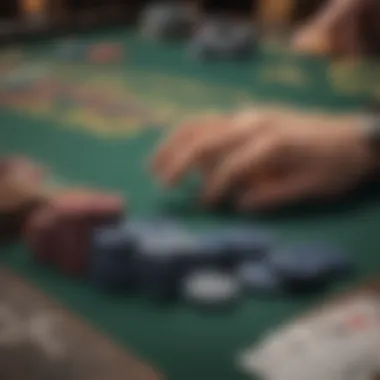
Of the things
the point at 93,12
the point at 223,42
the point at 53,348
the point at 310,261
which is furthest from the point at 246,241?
the point at 93,12

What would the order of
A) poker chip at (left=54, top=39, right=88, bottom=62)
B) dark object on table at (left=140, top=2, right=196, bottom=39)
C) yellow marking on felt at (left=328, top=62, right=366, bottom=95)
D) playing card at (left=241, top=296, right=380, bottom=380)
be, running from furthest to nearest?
1. dark object on table at (left=140, top=2, right=196, bottom=39)
2. poker chip at (left=54, top=39, right=88, bottom=62)
3. yellow marking on felt at (left=328, top=62, right=366, bottom=95)
4. playing card at (left=241, top=296, right=380, bottom=380)

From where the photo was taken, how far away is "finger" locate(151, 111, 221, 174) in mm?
723

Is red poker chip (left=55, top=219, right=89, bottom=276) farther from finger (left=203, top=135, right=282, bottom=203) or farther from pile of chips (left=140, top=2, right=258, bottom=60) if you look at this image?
pile of chips (left=140, top=2, right=258, bottom=60)

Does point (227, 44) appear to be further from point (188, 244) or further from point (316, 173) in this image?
point (188, 244)

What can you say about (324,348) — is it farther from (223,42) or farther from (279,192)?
(223,42)

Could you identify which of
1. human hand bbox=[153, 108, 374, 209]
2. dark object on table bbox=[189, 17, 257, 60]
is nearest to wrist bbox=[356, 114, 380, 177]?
human hand bbox=[153, 108, 374, 209]

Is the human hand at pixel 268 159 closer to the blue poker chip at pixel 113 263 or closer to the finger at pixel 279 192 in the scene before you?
the finger at pixel 279 192

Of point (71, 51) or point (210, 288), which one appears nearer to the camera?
point (210, 288)

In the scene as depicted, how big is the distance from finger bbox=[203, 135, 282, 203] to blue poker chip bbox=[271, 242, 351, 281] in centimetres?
9

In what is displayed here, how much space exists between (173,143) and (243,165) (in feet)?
0.31

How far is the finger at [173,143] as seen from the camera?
72 centimetres

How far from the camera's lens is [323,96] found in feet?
3.09

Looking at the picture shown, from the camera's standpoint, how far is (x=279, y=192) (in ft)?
2.16

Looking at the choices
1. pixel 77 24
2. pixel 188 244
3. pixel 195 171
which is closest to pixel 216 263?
pixel 188 244
